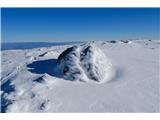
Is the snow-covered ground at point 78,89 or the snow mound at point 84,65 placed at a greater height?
the snow mound at point 84,65

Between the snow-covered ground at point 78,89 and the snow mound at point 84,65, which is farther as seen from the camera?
the snow mound at point 84,65

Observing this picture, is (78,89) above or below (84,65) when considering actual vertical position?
below

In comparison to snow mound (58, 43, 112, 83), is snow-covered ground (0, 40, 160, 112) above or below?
below
